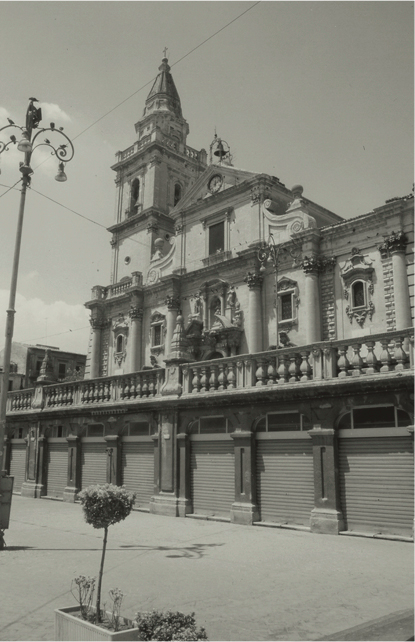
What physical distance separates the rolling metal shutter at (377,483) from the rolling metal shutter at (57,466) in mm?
13820

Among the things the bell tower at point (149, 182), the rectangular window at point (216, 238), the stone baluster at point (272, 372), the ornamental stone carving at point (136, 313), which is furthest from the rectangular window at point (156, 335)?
the stone baluster at point (272, 372)

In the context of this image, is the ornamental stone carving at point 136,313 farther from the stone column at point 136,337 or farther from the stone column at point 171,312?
the stone column at point 171,312

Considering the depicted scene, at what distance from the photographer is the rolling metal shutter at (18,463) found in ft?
88.4

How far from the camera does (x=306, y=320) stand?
93.9 feet

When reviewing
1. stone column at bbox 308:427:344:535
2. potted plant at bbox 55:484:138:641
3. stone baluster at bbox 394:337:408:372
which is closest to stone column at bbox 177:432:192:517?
stone column at bbox 308:427:344:535

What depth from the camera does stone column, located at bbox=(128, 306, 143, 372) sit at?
1468 inches

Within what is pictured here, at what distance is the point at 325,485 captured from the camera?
14867mm

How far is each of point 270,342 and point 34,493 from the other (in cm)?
1437

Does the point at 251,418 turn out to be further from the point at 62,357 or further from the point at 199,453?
the point at 62,357

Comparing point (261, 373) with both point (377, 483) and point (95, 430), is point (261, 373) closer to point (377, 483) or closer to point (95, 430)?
point (377, 483)

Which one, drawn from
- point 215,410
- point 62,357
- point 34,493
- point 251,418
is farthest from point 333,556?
point 62,357

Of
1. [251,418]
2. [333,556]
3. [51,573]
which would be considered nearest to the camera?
[51,573]

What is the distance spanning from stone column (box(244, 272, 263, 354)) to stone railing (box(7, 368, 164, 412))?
32.9 ft

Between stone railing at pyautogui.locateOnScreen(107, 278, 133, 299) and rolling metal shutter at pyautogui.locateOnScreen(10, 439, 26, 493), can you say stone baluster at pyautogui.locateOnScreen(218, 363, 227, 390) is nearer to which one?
rolling metal shutter at pyautogui.locateOnScreen(10, 439, 26, 493)
